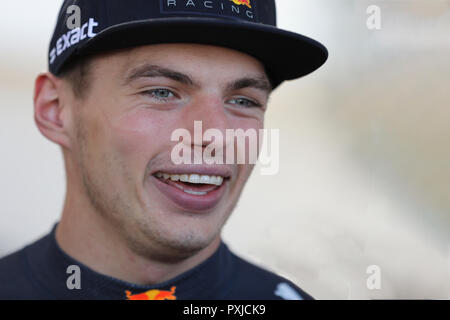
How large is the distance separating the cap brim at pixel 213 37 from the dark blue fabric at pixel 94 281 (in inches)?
30.1

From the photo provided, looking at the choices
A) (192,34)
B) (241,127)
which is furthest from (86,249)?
(192,34)

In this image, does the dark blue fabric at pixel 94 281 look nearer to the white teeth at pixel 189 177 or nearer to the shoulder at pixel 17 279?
the shoulder at pixel 17 279

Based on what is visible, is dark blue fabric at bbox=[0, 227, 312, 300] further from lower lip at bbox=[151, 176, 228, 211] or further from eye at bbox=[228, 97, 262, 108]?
eye at bbox=[228, 97, 262, 108]

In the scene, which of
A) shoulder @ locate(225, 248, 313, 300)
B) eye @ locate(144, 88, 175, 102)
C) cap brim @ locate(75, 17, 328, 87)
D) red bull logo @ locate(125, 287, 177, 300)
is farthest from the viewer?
shoulder @ locate(225, 248, 313, 300)

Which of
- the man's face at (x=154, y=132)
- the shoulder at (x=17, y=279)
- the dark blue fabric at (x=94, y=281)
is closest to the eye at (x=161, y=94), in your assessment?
the man's face at (x=154, y=132)

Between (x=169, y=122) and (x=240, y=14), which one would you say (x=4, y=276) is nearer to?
(x=169, y=122)

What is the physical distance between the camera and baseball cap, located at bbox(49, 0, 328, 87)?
5.26 feet

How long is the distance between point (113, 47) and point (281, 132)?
0.87 metres

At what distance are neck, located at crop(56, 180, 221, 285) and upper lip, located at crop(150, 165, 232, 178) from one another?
0.30 m

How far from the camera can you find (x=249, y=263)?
7.29 feet

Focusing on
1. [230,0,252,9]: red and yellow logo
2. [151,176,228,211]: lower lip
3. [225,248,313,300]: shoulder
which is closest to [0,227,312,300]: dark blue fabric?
[225,248,313,300]: shoulder

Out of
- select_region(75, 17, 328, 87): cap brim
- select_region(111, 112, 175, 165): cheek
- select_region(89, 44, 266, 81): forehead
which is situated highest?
select_region(75, 17, 328, 87): cap brim

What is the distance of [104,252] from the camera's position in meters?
1.83

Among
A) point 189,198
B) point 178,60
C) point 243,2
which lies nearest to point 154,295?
point 189,198
